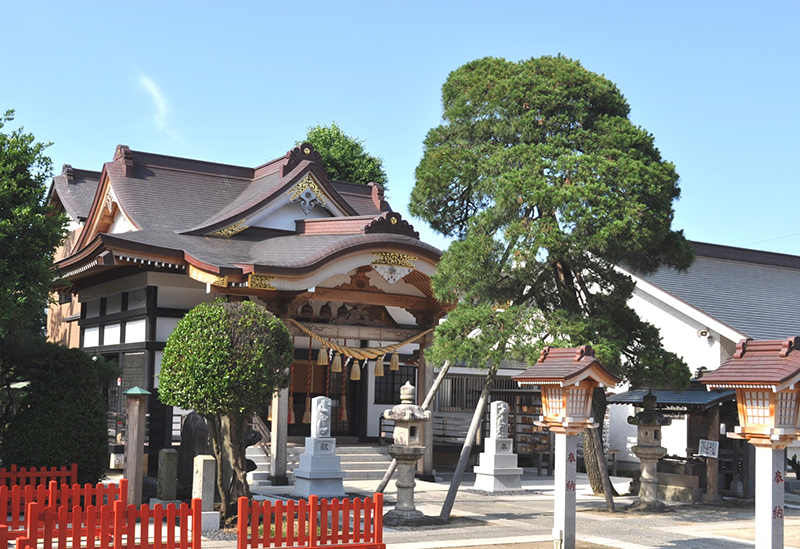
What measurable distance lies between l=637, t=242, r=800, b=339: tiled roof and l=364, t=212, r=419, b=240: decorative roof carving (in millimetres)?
6152

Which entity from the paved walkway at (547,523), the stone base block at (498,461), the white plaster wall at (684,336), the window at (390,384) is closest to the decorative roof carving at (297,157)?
the window at (390,384)

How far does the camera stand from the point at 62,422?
14.9 m

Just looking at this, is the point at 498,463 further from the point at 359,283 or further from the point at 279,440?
the point at 359,283

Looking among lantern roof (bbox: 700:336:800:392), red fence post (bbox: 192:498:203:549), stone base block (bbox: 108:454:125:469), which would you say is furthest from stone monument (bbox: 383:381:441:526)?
stone base block (bbox: 108:454:125:469)

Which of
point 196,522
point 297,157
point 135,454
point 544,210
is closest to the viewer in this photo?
point 196,522

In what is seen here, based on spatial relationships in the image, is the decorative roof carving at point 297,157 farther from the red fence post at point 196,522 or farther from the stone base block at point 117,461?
the red fence post at point 196,522

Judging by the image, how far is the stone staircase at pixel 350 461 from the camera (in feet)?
65.6

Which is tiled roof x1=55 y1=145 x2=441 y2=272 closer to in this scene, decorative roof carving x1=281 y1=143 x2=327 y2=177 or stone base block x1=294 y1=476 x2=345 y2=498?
decorative roof carving x1=281 y1=143 x2=327 y2=177

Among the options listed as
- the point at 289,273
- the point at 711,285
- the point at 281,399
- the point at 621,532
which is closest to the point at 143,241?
the point at 289,273

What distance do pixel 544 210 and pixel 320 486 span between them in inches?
276

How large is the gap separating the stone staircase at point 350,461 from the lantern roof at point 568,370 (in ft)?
27.8

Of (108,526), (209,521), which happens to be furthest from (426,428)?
(108,526)

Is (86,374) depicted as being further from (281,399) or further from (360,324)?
(360,324)

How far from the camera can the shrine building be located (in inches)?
759
